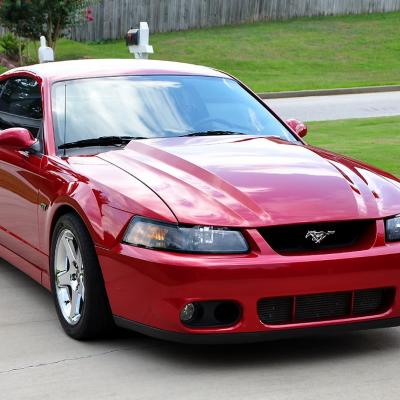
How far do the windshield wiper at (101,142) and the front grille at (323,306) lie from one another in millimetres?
1658

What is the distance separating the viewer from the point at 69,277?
228 inches

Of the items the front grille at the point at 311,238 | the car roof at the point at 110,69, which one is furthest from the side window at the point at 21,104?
the front grille at the point at 311,238

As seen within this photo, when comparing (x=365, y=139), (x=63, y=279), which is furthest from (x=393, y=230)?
(x=365, y=139)

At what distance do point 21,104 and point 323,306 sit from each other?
291 cm

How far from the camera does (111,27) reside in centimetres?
3903

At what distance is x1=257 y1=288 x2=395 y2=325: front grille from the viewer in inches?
199

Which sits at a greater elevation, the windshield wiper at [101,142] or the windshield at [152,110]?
the windshield at [152,110]

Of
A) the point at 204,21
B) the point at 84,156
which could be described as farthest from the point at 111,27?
the point at 84,156

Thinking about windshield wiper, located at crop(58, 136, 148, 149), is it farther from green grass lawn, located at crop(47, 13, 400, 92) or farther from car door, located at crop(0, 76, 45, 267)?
green grass lawn, located at crop(47, 13, 400, 92)

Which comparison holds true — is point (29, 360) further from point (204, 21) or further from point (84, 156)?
point (204, 21)

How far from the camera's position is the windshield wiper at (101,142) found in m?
6.29

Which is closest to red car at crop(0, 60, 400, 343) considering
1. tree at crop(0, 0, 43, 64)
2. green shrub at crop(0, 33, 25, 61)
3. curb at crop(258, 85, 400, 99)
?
curb at crop(258, 85, 400, 99)

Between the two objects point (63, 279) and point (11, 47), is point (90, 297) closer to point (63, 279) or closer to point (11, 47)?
point (63, 279)

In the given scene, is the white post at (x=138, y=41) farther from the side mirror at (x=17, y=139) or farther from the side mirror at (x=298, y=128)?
the side mirror at (x=17, y=139)
